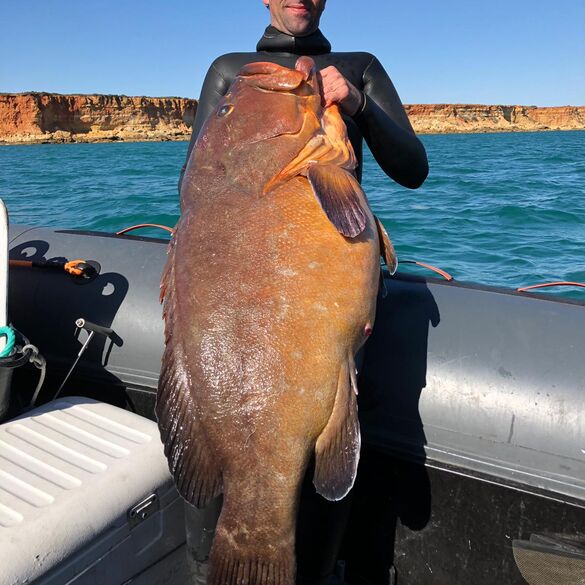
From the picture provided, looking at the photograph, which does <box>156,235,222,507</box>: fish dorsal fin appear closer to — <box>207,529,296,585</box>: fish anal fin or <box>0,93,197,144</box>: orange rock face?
<box>207,529,296,585</box>: fish anal fin

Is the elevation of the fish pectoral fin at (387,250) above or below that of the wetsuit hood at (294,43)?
below

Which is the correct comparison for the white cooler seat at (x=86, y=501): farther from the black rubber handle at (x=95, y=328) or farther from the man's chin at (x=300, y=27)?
the man's chin at (x=300, y=27)

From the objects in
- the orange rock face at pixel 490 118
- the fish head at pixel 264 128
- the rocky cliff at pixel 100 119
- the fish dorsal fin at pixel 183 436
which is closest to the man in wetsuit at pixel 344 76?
the fish head at pixel 264 128

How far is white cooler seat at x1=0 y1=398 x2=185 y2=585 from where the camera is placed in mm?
1749

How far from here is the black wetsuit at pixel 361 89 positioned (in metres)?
2.28

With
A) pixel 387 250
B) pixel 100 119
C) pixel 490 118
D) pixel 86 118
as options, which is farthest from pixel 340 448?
pixel 490 118

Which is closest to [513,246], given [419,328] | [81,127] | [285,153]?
[419,328]

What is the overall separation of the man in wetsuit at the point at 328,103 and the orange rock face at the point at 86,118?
73.9 meters

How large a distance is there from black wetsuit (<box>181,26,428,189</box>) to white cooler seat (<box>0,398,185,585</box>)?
45.7 inches

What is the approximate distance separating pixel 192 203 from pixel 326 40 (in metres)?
1.19

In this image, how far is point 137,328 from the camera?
2.94m

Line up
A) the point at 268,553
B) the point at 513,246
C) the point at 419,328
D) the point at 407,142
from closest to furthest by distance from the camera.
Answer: the point at 268,553, the point at 407,142, the point at 419,328, the point at 513,246

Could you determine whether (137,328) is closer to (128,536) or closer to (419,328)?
(128,536)

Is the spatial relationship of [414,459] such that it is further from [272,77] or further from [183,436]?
[272,77]
